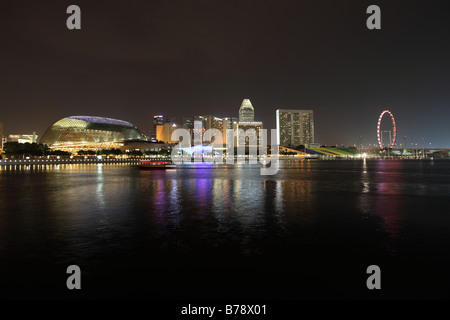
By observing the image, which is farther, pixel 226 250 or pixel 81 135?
pixel 81 135

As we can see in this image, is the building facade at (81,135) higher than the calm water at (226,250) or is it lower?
higher

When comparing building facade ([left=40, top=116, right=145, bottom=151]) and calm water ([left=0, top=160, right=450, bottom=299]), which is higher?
building facade ([left=40, top=116, right=145, bottom=151])

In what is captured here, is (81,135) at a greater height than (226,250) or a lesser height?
greater

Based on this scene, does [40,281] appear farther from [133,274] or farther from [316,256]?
[316,256]

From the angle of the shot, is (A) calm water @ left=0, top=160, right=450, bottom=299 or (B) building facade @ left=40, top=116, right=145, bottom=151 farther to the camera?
(B) building facade @ left=40, top=116, right=145, bottom=151

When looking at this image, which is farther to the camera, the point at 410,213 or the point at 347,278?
the point at 410,213

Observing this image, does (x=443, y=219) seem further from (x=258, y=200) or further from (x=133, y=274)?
(x=133, y=274)

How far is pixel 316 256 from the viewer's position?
896cm

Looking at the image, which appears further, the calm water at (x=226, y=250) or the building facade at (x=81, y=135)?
the building facade at (x=81, y=135)
